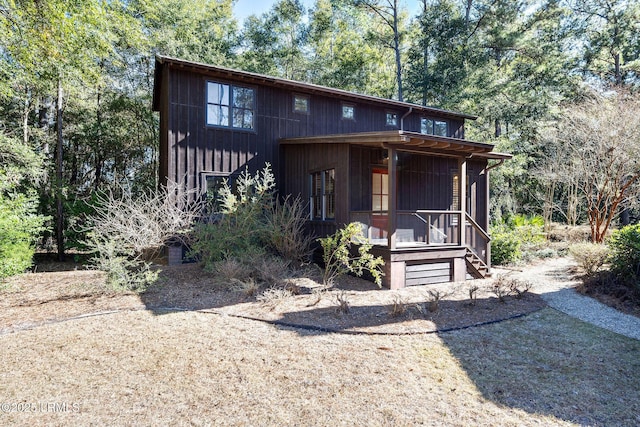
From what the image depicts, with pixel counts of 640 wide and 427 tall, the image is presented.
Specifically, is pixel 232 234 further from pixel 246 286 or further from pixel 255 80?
pixel 255 80

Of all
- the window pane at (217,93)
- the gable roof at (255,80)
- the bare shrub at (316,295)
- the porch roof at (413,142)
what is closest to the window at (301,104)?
the gable roof at (255,80)

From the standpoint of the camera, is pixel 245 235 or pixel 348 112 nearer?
pixel 245 235

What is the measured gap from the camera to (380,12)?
21.9 metres

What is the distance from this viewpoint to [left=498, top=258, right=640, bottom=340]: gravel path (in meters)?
5.76

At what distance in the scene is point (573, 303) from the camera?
6918mm

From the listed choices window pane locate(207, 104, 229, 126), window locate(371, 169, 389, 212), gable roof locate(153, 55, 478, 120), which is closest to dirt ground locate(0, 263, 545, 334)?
window locate(371, 169, 389, 212)

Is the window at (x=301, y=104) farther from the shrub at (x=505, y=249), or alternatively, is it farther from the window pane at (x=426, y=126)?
the shrub at (x=505, y=249)

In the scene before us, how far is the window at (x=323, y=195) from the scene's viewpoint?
30.8 feet

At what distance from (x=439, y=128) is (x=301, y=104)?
6278 mm

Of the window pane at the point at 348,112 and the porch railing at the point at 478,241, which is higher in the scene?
the window pane at the point at 348,112

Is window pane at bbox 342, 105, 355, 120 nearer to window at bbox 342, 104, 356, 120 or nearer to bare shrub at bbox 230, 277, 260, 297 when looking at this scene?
window at bbox 342, 104, 356, 120

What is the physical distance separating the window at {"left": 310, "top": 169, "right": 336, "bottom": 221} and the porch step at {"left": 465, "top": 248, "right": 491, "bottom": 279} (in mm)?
3707

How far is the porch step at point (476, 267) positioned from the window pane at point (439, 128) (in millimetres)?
6890

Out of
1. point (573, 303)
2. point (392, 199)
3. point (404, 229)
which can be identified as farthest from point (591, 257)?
point (392, 199)
